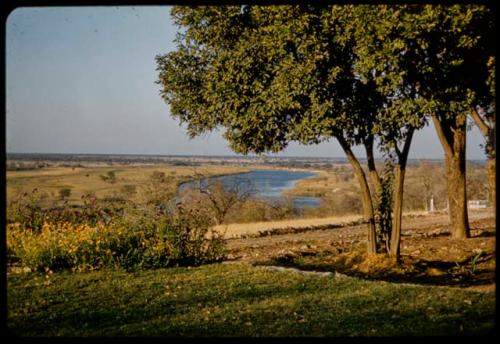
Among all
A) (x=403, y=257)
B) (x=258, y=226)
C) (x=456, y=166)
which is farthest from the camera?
(x=258, y=226)

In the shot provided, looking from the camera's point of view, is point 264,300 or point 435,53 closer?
point 264,300

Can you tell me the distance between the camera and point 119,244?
11172 millimetres

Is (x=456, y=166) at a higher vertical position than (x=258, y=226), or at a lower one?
higher

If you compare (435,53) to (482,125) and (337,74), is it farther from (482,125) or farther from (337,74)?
(482,125)

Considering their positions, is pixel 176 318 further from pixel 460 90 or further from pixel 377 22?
pixel 460 90

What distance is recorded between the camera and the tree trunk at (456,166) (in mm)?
14922

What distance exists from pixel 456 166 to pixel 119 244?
10314 millimetres

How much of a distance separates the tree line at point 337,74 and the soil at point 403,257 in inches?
30.9

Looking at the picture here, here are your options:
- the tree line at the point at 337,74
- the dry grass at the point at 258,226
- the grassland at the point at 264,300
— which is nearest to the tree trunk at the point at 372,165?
the tree line at the point at 337,74

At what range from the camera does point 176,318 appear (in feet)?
23.3

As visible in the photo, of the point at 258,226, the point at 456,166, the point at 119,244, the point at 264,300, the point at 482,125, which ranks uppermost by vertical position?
the point at 482,125

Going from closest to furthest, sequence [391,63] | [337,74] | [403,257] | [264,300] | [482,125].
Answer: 1. [264,300]
2. [391,63]
3. [337,74]
4. [403,257]
5. [482,125]

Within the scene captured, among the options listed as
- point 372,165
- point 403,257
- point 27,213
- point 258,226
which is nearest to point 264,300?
point 372,165

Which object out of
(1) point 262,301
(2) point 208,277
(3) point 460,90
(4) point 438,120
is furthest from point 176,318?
(4) point 438,120
